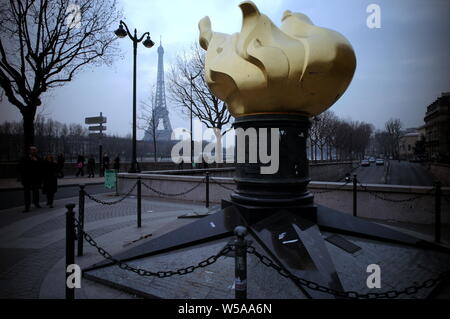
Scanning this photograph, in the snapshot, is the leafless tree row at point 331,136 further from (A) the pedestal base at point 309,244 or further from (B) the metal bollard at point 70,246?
(B) the metal bollard at point 70,246

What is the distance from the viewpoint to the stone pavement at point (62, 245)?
11.6 ft

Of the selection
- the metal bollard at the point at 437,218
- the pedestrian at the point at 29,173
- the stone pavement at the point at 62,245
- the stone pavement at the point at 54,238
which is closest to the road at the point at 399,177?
the metal bollard at the point at 437,218

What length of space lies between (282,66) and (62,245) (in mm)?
5567

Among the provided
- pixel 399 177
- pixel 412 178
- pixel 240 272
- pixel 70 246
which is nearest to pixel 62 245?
pixel 70 246

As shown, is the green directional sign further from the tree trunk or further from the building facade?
the building facade

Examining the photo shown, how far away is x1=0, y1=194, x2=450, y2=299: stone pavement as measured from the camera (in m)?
3.54

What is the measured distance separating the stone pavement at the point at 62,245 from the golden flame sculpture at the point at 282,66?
2.41 meters

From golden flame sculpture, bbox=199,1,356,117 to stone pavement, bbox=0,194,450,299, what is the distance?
2.41m

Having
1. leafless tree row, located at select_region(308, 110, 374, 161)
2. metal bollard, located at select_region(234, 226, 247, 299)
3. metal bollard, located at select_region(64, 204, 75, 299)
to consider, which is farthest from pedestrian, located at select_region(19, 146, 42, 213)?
leafless tree row, located at select_region(308, 110, 374, 161)

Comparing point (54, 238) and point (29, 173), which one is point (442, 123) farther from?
point (29, 173)

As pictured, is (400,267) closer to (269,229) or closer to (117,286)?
(269,229)

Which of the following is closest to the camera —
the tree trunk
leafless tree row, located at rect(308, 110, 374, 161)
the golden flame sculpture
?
the golden flame sculpture

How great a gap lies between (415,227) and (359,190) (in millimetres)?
1658
